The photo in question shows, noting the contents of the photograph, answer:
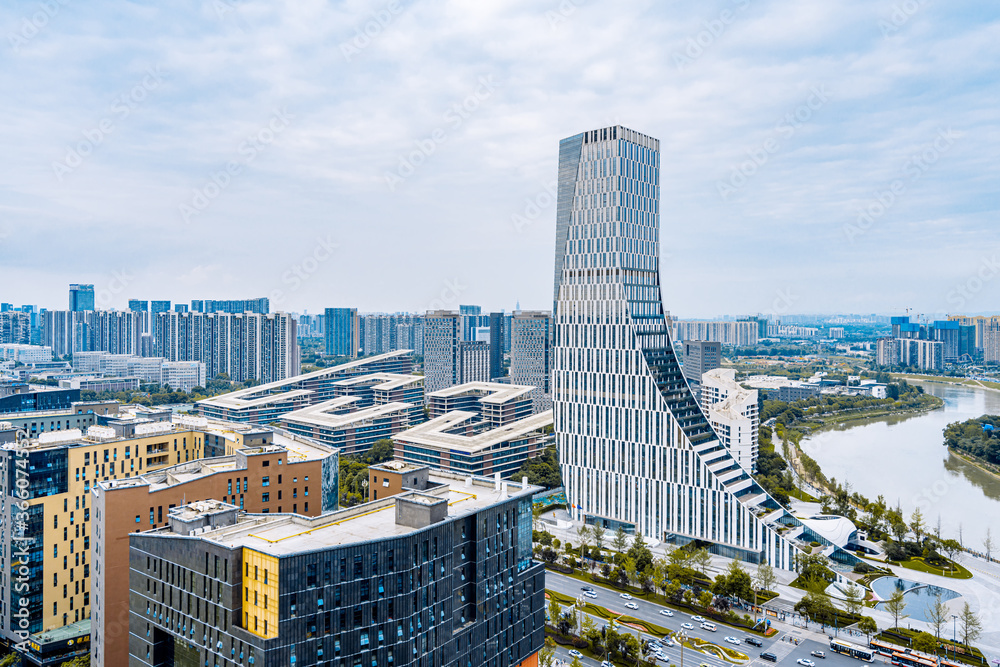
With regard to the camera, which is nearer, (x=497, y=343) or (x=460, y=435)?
(x=460, y=435)

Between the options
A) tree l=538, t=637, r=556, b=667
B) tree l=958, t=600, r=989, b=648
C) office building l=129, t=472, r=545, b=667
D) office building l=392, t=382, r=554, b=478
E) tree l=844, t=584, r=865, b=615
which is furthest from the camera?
office building l=392, t=382, r=554, b=478

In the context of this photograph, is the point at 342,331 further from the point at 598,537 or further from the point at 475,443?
the point at 598,537

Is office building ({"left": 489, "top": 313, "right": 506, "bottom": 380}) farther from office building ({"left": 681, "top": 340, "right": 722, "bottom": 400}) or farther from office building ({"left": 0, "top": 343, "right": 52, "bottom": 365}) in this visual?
office building ({"left": 0, "top": 343, "right": 52, "bottom": 365})

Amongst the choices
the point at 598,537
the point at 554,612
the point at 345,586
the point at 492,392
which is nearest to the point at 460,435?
the point at 492,392

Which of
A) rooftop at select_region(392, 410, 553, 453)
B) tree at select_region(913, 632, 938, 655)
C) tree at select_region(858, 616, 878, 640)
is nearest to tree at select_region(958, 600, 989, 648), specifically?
tree at select_region(913, 632, 938, 655)

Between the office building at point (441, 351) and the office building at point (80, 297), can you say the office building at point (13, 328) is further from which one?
the office building at point (441, 351)

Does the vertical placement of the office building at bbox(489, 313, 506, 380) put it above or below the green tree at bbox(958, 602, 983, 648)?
above
